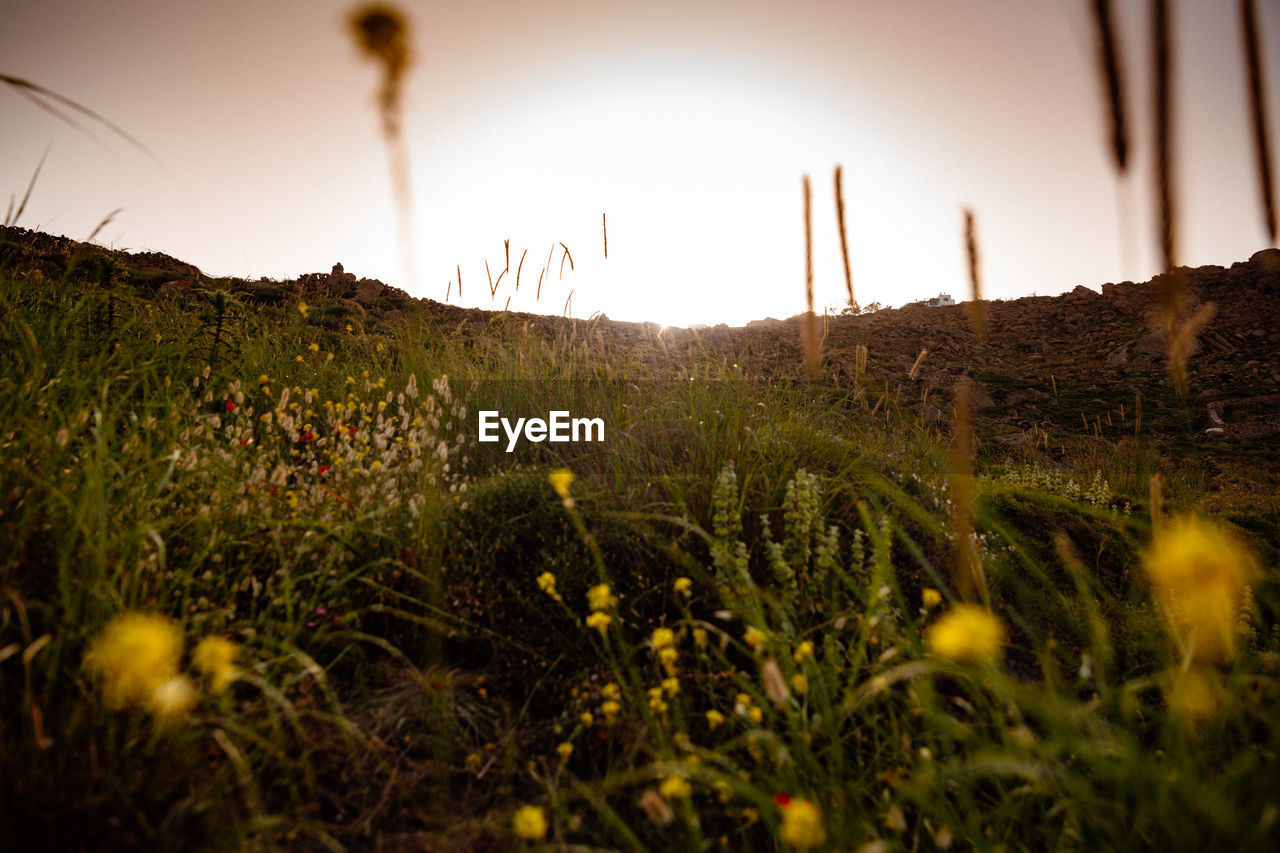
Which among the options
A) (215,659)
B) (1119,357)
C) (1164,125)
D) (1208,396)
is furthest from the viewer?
(1119,357)

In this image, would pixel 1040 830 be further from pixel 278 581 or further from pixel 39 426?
pixel 39 426

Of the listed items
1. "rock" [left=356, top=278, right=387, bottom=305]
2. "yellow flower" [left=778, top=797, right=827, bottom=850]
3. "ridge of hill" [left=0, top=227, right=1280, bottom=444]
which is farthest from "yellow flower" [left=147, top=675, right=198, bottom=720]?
"rock" [left=356, top=278, right=387, bottom=305]

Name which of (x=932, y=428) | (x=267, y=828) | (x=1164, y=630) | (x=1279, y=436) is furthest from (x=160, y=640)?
(x=1279, y=436)

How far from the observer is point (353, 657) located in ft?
5.88

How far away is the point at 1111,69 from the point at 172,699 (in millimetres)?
1998

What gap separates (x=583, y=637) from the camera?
75.7 inches

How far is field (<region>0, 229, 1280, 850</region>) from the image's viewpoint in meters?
1.16

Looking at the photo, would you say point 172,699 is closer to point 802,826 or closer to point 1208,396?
point 802,826

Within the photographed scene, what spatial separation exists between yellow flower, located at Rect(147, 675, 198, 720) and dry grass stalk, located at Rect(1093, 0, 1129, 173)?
1.92m

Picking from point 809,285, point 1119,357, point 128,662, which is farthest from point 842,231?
point 1119,357

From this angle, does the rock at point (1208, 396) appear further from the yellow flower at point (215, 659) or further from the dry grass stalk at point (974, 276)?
the yellow flower at point (215, 659)

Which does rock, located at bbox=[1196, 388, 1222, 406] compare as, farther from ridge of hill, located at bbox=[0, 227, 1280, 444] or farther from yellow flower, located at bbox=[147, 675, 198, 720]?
yellow flower, located at bbox=[147, 675, 198, 720]

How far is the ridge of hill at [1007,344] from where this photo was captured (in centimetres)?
621

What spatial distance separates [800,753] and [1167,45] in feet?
4.89
